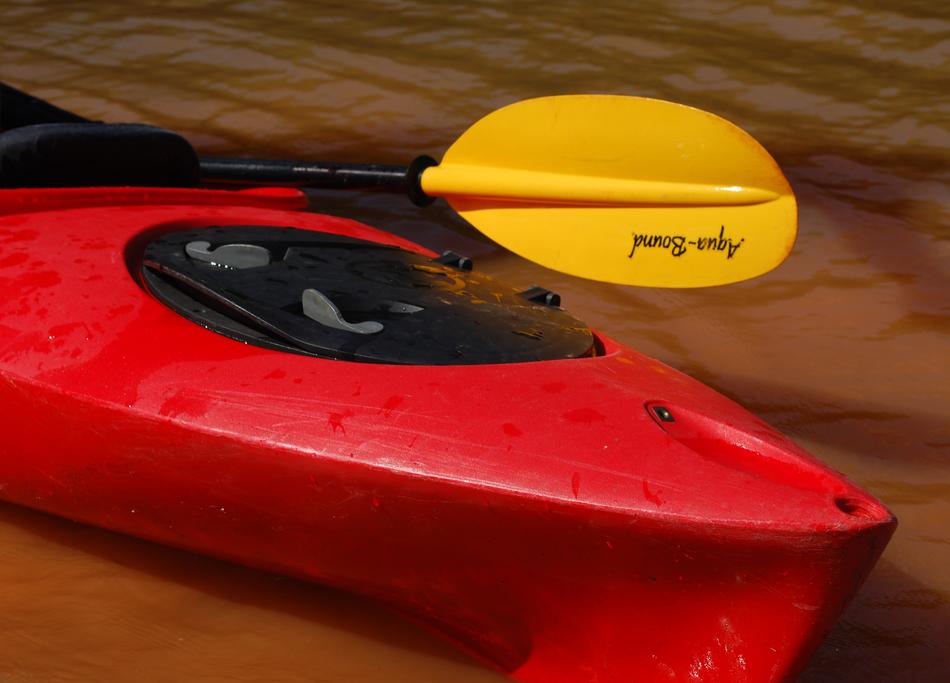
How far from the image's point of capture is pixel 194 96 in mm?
4539

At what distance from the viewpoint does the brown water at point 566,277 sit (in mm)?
1664

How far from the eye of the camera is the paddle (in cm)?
223

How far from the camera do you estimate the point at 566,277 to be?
3.06 meters

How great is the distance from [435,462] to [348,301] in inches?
16.3

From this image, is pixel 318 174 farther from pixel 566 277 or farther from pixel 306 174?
pixel 566 277

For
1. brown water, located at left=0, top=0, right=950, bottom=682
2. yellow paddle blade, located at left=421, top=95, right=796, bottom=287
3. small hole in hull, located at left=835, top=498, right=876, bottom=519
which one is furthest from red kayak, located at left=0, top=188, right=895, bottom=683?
yellow paddle blade, located at left=421, top=95, right=796, bottom=287

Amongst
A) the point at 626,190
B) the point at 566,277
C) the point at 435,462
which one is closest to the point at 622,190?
the point at 626,190

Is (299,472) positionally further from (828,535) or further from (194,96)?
(194,96)

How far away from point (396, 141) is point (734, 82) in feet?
4.84

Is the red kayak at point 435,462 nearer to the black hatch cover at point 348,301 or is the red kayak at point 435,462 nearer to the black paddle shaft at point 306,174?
the black hatch cover at point 348,301

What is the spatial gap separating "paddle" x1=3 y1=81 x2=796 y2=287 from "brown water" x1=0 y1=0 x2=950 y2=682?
351mm

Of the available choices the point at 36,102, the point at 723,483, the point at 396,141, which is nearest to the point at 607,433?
the point at 723,483

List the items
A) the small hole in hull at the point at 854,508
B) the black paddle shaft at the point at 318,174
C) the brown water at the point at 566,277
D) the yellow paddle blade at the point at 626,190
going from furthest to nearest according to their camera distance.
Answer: the black paddle shaft at the point at 318,174, the yellow paddle blade at the point at 626,190, the brown water at the point at 566,277, the small hole in hull at the point at 854,508

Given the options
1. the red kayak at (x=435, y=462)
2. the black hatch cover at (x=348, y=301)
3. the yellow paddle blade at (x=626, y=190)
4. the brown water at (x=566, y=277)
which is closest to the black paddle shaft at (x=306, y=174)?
the yellow paddle blade at (x=626, y=190)
